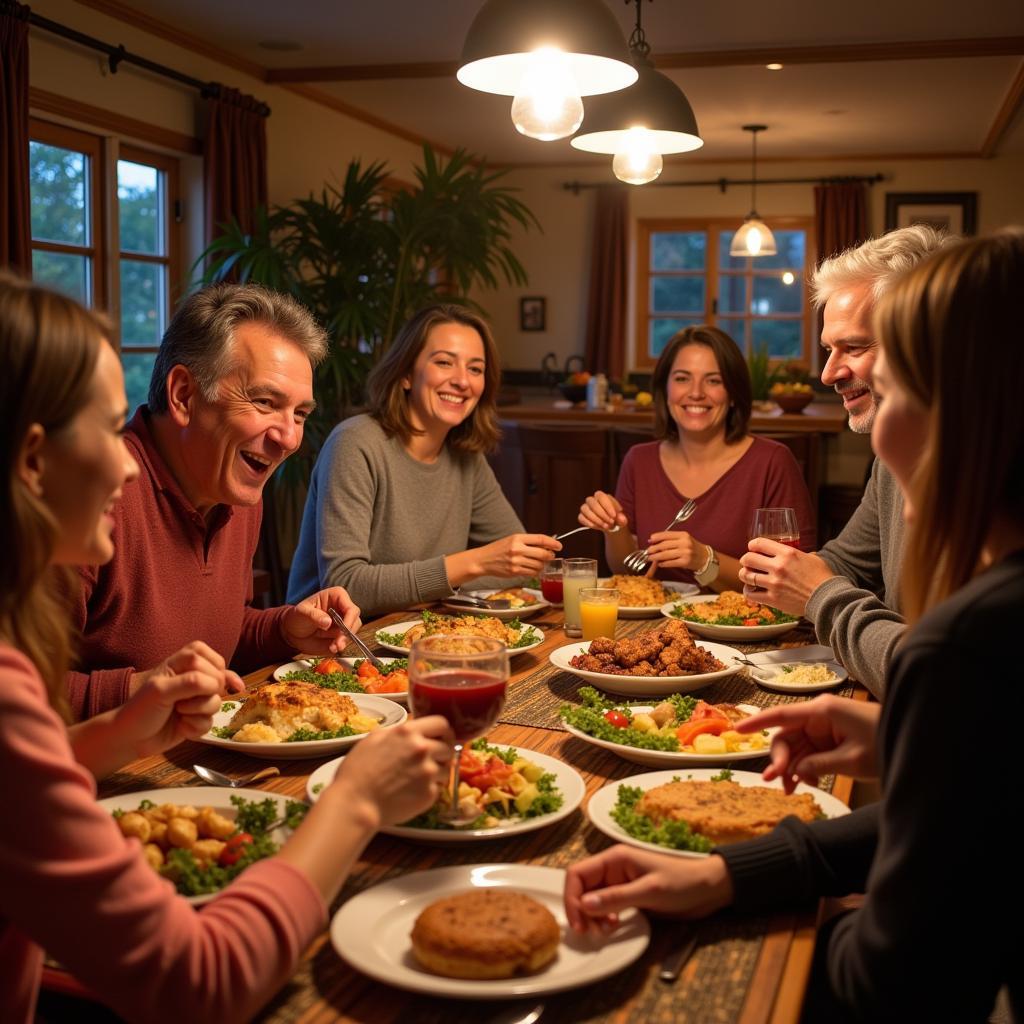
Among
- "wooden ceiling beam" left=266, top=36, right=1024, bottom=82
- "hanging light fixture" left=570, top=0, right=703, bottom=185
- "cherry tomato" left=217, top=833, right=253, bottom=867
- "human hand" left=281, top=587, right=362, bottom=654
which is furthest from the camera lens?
"wooden ceiling beam" left=266, top=36, right=1024, bottom=82

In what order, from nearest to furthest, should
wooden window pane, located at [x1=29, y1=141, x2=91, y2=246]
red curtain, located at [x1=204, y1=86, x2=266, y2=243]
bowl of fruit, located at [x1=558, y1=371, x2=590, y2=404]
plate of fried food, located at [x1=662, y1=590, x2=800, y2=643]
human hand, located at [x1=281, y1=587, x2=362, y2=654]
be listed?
human hand, located at [x1=281, y1=587, x2=362, y2=654] → plate of fried food, located at [x1=662, y1=590, x2=800, y2=643] → wooden window pane, located at [x1=29, y1=141, x2=91, y2=246] → red curtain, located at [x1=204, y1=86, x2=266, y2=243] → bowl of fruit, located at [x1=558, y1=371, x2=590, y2=404]

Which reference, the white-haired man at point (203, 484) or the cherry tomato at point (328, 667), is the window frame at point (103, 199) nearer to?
the white-haired man at point (203, 484)

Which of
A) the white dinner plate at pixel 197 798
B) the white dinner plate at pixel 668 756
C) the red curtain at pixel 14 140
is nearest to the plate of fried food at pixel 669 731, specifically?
the white dinner plate at pixel 668 756

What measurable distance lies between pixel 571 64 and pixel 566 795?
1.61 metres

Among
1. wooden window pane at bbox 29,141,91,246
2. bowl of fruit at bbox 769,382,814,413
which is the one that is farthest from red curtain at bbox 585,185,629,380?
wooden window pane at bbox 29,141,91,246

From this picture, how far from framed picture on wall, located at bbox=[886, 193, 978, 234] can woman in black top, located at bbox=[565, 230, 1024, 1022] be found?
946 cm

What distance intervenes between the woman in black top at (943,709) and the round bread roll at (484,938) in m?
0.07

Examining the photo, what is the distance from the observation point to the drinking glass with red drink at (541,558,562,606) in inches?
111

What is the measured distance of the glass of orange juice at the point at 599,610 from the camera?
8.05 ft

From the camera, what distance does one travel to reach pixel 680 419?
12.2 ft

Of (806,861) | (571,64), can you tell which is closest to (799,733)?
(806,861)

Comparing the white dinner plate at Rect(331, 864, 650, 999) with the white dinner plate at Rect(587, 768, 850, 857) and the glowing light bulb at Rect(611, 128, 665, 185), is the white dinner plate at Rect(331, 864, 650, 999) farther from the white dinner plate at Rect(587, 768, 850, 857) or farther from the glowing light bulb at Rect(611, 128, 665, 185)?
the glowing light bulb at Rect(611, 128, 665, 185)

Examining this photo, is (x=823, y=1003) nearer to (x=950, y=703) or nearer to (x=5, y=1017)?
(x=950, y=703)

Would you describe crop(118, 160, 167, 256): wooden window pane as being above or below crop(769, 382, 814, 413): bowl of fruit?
above
